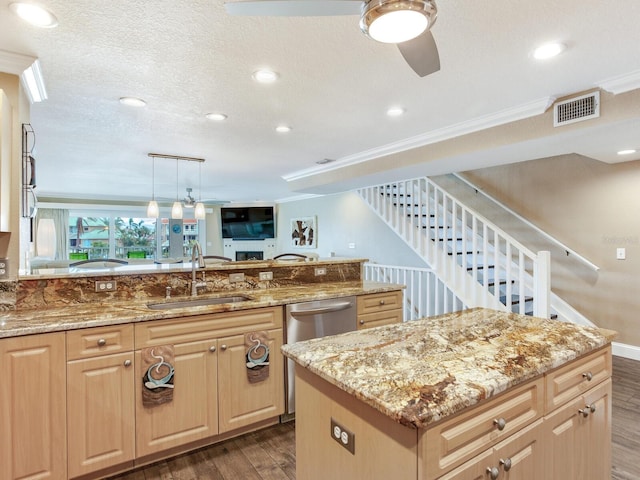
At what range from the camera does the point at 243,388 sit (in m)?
2.35

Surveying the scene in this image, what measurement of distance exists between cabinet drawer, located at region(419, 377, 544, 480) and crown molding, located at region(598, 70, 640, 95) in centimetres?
232

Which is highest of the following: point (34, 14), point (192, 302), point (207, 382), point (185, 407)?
point (34, 14)

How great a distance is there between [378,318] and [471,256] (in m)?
2.17

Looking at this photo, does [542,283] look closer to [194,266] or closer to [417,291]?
[417,291]

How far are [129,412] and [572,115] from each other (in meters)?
3.61

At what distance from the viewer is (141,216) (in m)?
9.30

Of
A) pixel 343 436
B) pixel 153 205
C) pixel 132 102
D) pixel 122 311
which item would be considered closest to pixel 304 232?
pixel 153 205

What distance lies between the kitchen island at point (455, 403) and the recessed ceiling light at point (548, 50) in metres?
1.58

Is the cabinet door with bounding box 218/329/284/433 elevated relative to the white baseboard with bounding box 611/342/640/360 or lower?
elevated

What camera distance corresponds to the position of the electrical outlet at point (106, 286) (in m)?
2.40

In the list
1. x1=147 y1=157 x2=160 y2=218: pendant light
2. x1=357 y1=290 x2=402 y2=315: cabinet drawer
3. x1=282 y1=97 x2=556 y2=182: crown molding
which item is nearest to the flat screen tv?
x1=147 y1=157 x2=160 y2=218: pendant light

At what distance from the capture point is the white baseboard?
12.6ft

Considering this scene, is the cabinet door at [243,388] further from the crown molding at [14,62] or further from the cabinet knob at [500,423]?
the crown molding at [14,62]

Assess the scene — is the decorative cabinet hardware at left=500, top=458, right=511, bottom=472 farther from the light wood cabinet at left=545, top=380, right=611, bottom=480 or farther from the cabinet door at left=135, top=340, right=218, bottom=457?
the cabinet door at left=135, top=340, right=218, bottom=457
